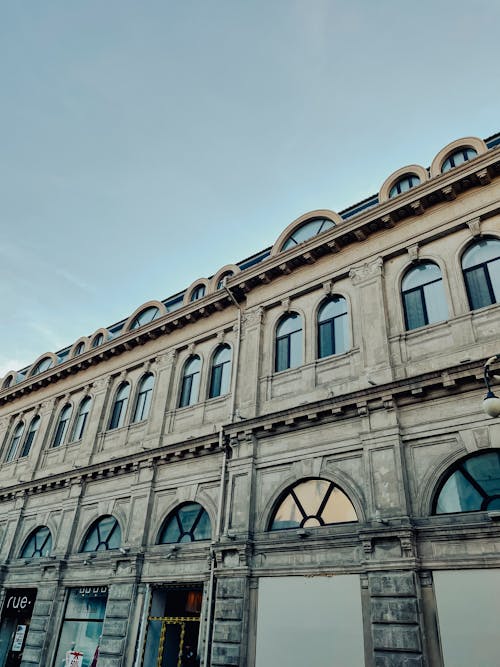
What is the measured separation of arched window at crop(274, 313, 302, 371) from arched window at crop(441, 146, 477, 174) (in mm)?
6622

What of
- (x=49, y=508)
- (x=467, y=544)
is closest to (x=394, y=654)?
(x=467, y=544)

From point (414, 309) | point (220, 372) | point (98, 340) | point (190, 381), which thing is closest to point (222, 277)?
point (220, 372)

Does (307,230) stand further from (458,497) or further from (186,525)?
(186,525)

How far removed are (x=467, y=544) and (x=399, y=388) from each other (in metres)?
3.81

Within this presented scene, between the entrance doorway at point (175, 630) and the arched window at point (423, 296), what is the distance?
10.2 meters

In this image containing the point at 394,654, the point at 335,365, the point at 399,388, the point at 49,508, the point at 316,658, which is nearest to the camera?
the point at 394,654

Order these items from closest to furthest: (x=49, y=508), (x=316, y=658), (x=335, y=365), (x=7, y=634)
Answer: (x=316, y=658), (x=335, y=365), (x=7, y=634), (x=49, y=508)

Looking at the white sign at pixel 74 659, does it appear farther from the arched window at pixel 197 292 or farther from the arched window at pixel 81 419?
the arched window at pixel 197 292

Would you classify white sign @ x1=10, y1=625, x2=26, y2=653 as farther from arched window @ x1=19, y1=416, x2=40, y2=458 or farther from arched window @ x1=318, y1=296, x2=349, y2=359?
arched window @ x1=318, y1=296, x2=349, y2=359

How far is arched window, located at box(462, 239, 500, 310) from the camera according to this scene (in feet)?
41.3

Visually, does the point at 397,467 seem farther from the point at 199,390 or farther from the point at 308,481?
the point at 199,390

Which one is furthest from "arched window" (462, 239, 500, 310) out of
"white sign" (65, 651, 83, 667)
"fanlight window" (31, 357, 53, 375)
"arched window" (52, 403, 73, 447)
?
"fanlight window" (31, 357, 53, 375)

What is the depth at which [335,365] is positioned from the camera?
1449 centimetres

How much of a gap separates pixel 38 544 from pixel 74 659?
559 cm
